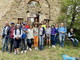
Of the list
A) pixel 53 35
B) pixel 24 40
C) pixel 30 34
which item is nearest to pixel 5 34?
pixel 24 40

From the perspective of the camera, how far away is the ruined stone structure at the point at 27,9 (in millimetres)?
12516

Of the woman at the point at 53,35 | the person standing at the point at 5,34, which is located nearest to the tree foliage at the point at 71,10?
the woman at the point at 53,35

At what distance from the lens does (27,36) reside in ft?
32.7

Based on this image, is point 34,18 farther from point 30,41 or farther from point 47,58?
point 47,58

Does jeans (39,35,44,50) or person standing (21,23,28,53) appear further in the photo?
jeans (39,35,44,50)

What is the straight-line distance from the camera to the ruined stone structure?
41.1 feet

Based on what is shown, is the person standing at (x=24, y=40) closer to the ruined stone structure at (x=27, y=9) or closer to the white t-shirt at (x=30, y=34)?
the white t-shirt at (x=30, y=34)

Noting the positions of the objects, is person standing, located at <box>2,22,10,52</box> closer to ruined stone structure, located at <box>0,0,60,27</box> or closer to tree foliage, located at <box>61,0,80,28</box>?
ruined stone structure, located at <box>0,0,60,27</box>

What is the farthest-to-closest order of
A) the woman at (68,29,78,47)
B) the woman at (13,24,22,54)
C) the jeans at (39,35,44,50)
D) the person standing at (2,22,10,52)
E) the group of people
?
the woman at (68,29,78,47)
the jeans at (39,35,44,50)
the person standing at (2,22,10,52)
the group of people
the woman at (13,24,22,54)

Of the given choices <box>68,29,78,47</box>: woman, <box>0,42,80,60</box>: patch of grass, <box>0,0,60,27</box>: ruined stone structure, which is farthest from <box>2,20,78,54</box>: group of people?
<box>0,0,60,27</box>: ruined stone structure

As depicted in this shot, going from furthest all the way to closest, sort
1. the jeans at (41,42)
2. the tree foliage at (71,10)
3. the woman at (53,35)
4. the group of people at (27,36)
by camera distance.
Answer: the tree foliage at (71,10), the woman at (53,35), the jeans at (41,42), the group of people at (27,36)

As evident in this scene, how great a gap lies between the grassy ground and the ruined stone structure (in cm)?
293

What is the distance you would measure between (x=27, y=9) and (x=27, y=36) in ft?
10.9

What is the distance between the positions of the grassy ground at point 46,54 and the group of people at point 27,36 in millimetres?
315
